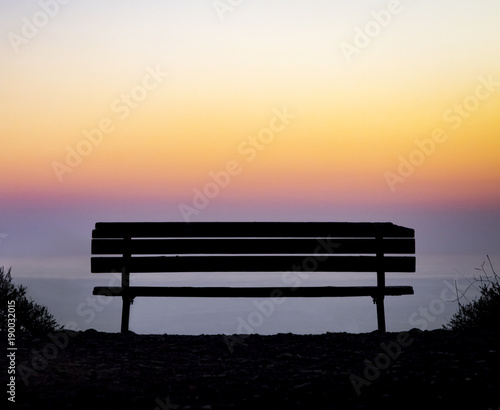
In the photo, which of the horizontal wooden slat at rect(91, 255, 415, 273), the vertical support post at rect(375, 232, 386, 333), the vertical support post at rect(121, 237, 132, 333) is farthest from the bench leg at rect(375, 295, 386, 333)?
the vertical support post at rect(121, 237, 132, 333)

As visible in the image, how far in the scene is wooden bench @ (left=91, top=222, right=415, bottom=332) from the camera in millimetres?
9898

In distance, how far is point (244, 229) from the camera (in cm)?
999

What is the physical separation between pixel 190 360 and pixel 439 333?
3.37 metres

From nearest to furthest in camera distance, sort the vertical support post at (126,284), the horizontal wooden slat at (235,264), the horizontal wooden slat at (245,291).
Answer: the horizontal wooden slat at (245,291)
the vertical support post at (126,284)
the horizontal wooden slat at (235,264)

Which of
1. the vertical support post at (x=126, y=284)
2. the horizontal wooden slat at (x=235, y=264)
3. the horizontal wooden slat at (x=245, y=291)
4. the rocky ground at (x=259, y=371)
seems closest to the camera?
the rocky ground at (x=259, y=371)

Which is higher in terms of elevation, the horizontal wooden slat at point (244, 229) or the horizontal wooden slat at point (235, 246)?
the horizontal wooden slat at point (244, 229)

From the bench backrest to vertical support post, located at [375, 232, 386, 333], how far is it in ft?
0.05

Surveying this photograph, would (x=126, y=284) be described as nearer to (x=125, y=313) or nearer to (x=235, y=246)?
(x=125, y=313)

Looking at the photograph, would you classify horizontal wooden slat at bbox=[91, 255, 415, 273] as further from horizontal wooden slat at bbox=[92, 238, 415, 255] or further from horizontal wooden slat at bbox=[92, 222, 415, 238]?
horizontal wooden slat at bbox=[92, 222, 415, 238]

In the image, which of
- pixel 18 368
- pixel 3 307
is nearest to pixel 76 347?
pixel 18 368

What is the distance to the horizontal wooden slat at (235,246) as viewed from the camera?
9.95 m

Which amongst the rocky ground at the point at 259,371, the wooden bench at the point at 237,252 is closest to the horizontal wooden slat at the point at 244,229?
the wooden bench at the point at 237,252

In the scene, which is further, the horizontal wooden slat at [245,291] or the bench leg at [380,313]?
the bench leg at [380,313]

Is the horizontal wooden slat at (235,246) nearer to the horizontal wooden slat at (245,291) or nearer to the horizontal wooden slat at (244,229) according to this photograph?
the horizontal wooden slat at (244,229)
